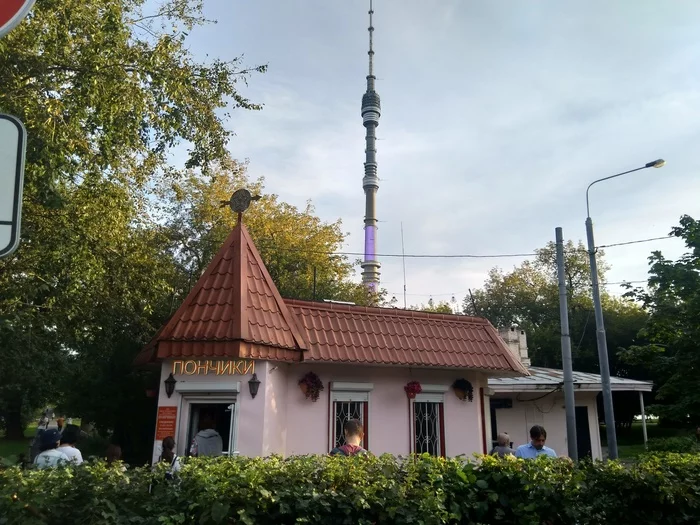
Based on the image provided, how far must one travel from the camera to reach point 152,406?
14.3 metres

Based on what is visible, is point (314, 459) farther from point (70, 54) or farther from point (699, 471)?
point (70, 54)

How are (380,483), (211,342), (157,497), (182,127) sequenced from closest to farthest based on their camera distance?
(157,497), (380,483), (211,342), (182,127)

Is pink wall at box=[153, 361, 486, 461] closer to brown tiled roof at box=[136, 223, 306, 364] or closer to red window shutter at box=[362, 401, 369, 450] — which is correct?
red window shutter at box=[362, 401, 369, 450]

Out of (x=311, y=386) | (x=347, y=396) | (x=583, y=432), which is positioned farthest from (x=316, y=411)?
(x=583, y=432)

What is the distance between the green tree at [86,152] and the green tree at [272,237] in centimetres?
923

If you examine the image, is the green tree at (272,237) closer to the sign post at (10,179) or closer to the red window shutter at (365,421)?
the red window shutter at (365,421)

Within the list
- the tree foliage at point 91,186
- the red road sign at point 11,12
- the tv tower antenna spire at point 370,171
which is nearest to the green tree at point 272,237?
the tree foliage at point 91,186

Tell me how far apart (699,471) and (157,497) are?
15.2 feet

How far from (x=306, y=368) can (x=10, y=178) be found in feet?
26.3

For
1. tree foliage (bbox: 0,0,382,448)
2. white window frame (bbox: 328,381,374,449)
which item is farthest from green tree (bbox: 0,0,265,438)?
white window frame (bbox: 328,381,374,449)

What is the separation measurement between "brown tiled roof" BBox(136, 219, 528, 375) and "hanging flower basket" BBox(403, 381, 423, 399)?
52 centimetres

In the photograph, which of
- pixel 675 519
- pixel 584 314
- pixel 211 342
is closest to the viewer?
pixel 675 519

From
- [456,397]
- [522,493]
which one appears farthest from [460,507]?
[456,397]

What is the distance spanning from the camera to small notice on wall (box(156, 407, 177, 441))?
27.1 ft
